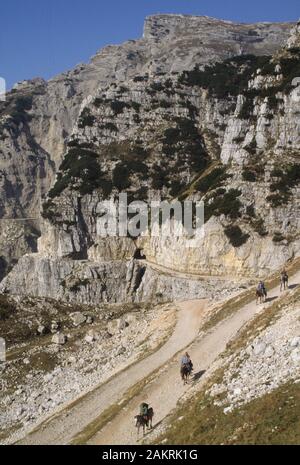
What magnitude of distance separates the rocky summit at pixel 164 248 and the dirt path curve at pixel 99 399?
236 mm

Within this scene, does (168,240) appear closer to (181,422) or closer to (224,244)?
(224,244)

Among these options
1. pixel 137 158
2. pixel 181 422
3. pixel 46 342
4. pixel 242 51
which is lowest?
pixel 46 342

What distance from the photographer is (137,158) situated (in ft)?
337

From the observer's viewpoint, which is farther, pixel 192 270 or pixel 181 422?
pixel 192 270

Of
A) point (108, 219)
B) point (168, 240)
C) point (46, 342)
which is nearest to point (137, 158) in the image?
point (108, 219)

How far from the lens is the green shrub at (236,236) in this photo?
226 feet

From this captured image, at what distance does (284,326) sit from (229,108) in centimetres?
9151

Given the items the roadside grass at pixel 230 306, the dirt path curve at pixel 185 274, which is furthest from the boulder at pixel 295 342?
the dirt path curve at pixel 185 274

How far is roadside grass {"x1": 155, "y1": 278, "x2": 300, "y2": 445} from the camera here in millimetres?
18516

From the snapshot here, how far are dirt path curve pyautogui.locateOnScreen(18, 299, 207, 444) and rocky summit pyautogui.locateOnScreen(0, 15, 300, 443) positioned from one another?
0.77 feet

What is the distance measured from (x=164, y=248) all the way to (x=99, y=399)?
47.1 meters

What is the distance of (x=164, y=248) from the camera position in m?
80.2

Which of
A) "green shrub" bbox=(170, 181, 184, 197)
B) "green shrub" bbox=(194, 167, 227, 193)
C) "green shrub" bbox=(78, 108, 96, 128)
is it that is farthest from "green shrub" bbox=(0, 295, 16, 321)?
"green shrub" bbox=(78, 108, 96, 128)

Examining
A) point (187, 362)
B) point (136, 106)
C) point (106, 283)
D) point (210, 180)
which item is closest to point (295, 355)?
point (187, 362)
